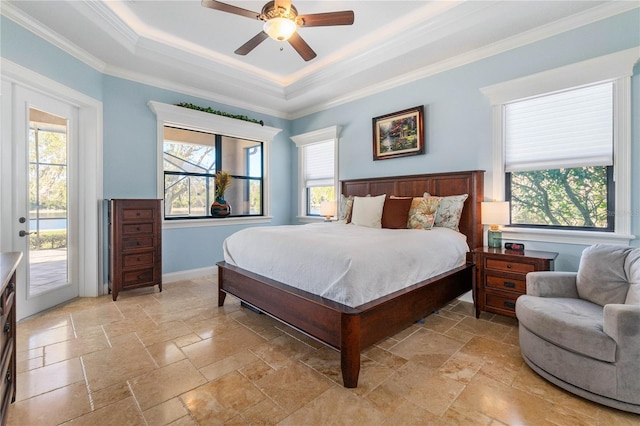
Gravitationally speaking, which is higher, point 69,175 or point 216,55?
point 216,55

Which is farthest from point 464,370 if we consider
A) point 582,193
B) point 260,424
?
point 582,193

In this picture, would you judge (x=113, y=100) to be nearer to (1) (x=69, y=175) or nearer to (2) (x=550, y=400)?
(1) (x=69, y=175)

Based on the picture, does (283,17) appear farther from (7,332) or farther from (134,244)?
(134,244)

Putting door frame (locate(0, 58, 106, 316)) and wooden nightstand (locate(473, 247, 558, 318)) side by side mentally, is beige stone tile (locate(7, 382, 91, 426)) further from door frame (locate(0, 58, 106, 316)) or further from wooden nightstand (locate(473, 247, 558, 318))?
wooden nightstand (locate(473, 247, 558, 318))

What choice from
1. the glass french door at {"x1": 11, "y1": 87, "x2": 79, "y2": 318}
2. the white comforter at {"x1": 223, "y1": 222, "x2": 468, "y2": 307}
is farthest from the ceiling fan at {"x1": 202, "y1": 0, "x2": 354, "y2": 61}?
the glass french door at {"x1": 11, "y1": 87, "x2": 79, "y2": 318}

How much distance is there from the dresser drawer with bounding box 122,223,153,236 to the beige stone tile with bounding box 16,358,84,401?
1.77 meters

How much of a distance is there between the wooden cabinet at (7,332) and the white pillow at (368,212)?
3133mm

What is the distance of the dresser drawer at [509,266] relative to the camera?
106 inches

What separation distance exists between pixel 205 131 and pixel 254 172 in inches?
45.4

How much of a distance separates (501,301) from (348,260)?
183 centimetres

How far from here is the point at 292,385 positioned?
6.33 feet

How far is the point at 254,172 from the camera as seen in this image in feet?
18.4

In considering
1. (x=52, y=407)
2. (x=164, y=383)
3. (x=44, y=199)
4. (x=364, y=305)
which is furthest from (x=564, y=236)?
(x=44, y=199)

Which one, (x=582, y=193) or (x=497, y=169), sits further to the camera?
(x=497, y=169)
